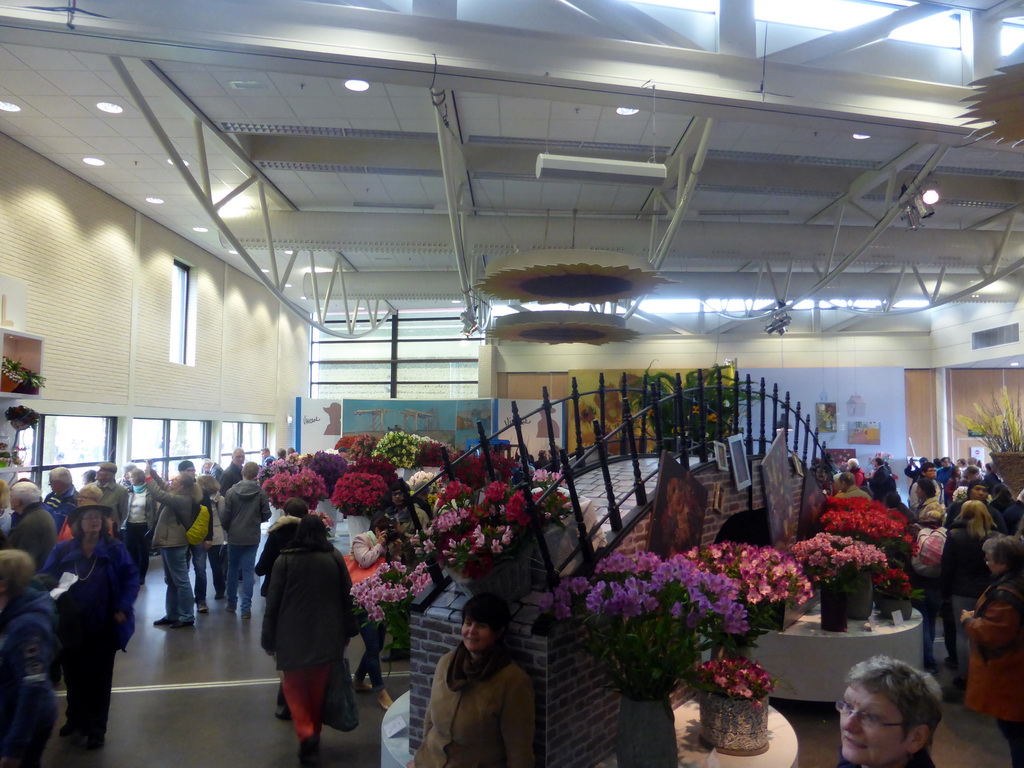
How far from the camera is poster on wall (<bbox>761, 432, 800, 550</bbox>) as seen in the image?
6.26m

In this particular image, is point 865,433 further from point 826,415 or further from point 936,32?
point 936,32

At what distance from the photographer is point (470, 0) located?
605 centimetres

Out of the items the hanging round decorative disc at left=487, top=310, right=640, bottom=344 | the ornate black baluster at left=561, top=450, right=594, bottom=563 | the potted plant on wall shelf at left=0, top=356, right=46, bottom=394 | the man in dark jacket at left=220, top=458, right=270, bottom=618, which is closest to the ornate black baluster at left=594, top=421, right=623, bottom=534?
the ornate black baluster at left=561, top=450, right=594, bottom=563

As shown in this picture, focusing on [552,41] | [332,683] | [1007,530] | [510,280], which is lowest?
[332,683]

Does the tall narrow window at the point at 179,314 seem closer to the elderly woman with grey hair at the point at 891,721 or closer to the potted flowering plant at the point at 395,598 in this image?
the potted flowering plant at the point at 395,598

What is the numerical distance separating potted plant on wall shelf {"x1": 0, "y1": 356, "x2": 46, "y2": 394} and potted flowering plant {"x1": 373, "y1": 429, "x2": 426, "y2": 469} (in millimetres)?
4558

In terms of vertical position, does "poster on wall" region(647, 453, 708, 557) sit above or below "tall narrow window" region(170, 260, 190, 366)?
below

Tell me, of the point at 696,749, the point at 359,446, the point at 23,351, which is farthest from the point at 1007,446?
the point at 23,351

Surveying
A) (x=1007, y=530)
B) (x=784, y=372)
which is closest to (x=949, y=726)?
(x=1007, y=530)

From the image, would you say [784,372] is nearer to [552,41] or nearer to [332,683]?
[552,41]

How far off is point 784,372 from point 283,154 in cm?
1401

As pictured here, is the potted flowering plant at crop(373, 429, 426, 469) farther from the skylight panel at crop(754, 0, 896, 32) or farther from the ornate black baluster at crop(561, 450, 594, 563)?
the ornate black baluster at crop(561, 450, 594, 563)

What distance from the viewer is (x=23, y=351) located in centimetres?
804

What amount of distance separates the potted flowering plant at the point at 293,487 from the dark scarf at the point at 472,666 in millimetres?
6807
